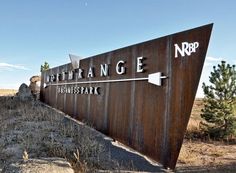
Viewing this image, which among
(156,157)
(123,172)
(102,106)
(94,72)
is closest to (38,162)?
(123,172)

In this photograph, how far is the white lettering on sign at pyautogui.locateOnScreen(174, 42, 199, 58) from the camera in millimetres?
8048

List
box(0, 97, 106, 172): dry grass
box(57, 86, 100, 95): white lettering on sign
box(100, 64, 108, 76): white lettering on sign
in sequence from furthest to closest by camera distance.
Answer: box(57, 86, 100, 95): white lettering on sign < box(100, 64, 108, 76): white lettering on sign < box(0, 97, 106, 172): dry grass

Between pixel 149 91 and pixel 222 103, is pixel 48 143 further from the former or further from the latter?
pixel 222 103

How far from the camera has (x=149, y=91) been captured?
964 cm

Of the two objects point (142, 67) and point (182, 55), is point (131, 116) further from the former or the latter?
point (182, 55)

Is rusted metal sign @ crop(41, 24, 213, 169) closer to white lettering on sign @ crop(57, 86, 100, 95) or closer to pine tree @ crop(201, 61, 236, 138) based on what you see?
white lettering on sign @ crop(57, 86, 100, 95)

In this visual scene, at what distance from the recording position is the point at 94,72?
46.1ft

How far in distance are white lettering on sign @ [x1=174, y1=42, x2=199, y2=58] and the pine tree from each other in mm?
7937

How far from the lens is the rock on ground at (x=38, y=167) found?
639 cm

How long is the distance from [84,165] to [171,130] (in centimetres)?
244

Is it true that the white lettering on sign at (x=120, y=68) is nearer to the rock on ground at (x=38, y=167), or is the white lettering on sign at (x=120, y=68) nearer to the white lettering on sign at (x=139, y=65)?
the white lettering on sign at (x=139, y=65)

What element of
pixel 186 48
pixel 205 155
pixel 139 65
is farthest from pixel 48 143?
pixel 205 155

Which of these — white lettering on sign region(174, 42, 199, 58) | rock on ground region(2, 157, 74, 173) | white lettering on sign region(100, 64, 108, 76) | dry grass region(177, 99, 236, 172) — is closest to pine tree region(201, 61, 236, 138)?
dry grass region(177, 99, 236, 172)

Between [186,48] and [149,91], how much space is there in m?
1.92
